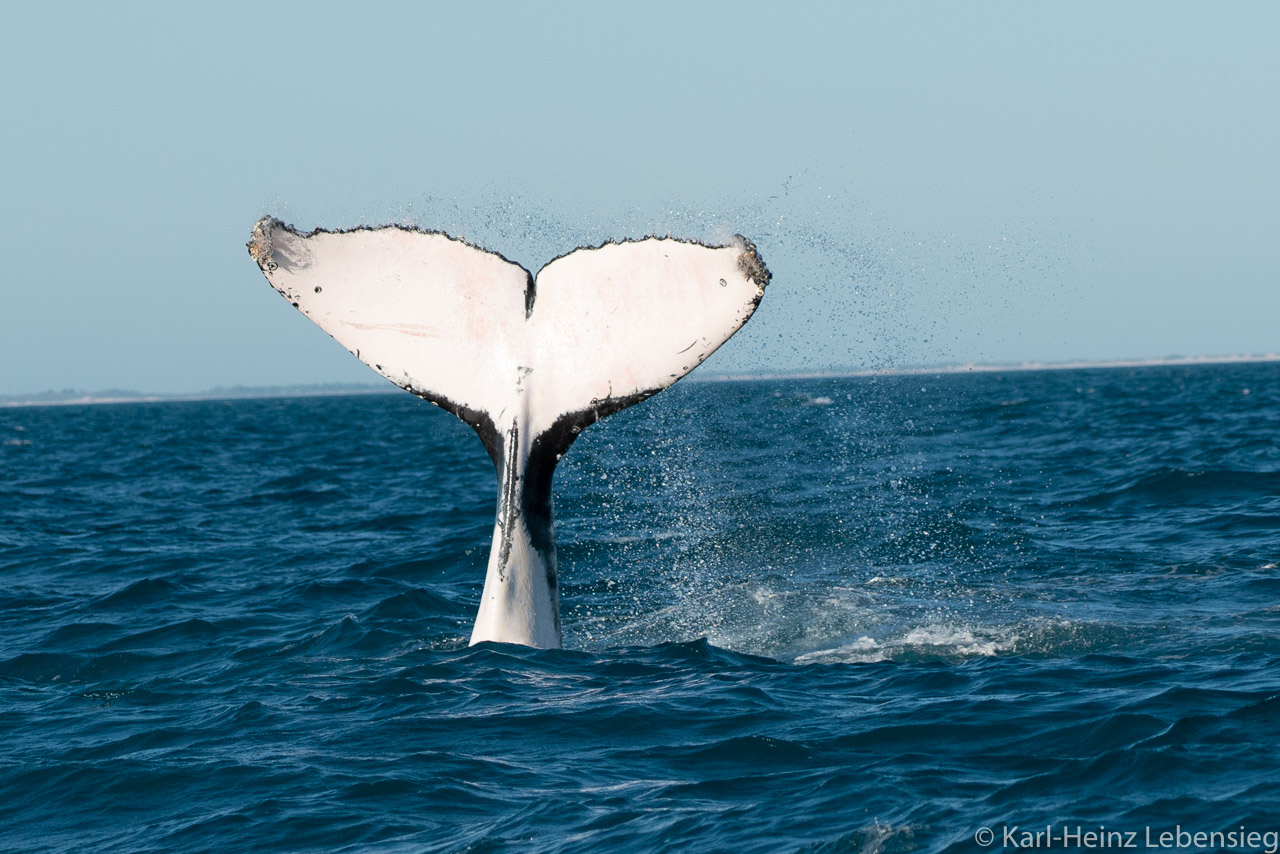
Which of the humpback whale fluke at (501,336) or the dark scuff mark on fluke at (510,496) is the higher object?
the humpback whale fluke at (501,336)

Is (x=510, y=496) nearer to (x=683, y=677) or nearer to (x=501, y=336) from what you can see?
(x=501, y=336)

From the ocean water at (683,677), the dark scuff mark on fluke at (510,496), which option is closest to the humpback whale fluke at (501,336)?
the dark scuff mark on fluke at (510,496)

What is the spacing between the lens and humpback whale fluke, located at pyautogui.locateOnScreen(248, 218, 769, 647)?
7.02m

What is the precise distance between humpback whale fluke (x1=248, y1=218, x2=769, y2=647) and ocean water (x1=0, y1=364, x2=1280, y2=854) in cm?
98

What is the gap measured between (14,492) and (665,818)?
73.2ft

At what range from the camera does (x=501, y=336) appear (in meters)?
7.40

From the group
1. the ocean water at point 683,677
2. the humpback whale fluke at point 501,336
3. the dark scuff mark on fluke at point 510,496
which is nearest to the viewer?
the ocean water at point 683,677

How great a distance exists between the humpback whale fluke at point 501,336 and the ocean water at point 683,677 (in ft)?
3.21

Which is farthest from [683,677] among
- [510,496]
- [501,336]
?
[501,336]

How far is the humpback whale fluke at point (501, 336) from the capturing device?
276 inches

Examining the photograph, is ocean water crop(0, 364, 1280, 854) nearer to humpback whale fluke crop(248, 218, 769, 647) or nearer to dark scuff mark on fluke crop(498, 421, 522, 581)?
dark scuff mark on fluke crop(498, 421, 522, 581)

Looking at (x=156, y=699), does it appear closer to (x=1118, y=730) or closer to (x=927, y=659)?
(x=927, y=659)

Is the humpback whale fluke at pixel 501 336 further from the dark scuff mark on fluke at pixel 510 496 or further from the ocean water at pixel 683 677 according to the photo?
the ocean water at pixel 683 677

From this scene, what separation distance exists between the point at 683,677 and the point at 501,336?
92.2 inches
